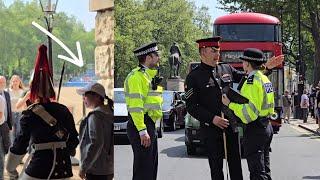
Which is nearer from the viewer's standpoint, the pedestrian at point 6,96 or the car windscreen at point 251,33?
the pedestrian at point 6,96

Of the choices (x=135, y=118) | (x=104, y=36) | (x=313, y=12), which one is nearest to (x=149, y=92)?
(x=135, y=118)

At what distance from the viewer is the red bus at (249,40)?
316 centimetres

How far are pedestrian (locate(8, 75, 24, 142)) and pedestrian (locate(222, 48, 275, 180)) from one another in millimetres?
1103

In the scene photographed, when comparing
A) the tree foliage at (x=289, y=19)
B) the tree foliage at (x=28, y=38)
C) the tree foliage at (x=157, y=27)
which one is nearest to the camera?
the tree foliage at (x=28, y=38)

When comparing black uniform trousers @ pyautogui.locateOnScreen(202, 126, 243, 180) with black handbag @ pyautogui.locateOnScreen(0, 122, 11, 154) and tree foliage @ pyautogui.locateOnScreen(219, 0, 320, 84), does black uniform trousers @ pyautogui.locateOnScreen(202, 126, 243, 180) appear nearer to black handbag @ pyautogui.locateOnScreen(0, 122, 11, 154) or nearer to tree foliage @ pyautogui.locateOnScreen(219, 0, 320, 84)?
tree foliage @ pyautogui.locateOnScreen(219, 0, 320, 84)

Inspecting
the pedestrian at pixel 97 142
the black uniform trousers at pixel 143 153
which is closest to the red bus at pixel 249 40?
the black uniform trousers at pixel 143 153

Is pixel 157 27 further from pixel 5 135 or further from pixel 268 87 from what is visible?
pixel 268 87

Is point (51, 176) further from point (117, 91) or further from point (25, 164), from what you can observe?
point (117, 91)

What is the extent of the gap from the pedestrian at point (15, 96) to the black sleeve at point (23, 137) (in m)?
0.02

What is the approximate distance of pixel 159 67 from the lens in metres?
2.75

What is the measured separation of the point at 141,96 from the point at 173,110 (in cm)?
48

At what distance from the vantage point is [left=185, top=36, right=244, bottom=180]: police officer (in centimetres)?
299

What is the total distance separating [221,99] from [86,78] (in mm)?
977

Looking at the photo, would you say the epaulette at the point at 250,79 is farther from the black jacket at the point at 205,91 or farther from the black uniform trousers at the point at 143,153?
the black uniform trousers at the point at 143,153
